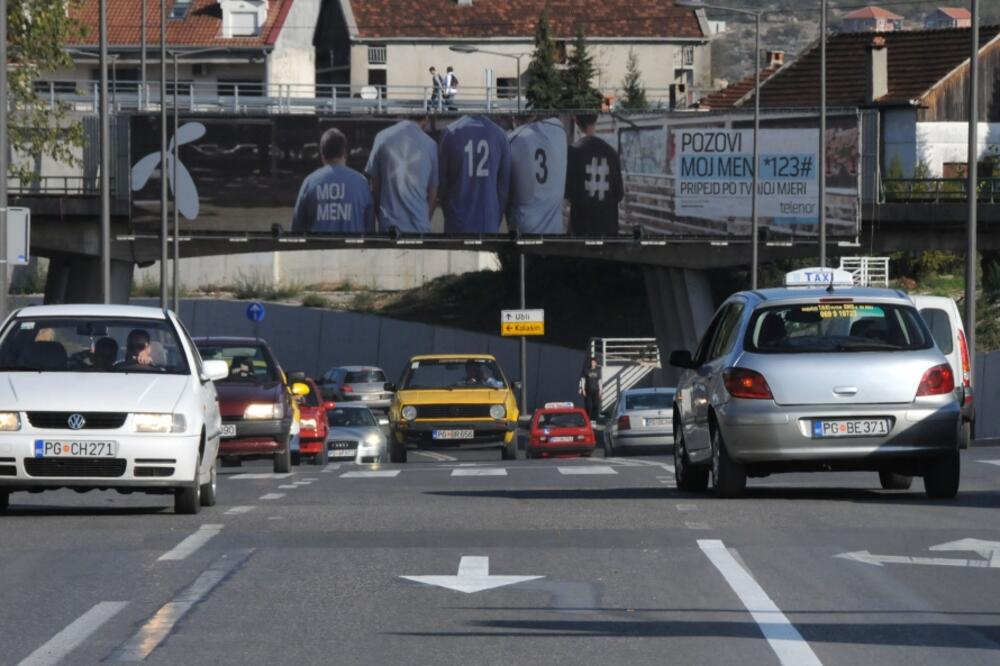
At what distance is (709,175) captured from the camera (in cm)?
6431

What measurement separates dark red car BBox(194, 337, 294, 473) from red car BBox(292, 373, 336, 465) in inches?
182

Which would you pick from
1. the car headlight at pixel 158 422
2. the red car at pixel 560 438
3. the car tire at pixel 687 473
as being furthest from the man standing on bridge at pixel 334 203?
the car headlight at pixel 158 422

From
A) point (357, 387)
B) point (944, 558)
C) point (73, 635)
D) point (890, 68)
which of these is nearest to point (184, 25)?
point (890, 68)

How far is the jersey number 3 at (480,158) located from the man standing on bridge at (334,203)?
323 cm

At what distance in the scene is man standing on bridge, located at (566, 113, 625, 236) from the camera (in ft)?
212

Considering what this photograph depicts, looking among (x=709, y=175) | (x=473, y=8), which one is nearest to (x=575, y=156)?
(x=709, y=175)

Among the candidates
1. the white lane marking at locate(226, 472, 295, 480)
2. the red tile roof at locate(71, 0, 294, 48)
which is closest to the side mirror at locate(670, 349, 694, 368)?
the white lane marking at locate(226, 472, 295, 480)

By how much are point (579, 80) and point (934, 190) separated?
113ft

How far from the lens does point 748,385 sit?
15.4 meters

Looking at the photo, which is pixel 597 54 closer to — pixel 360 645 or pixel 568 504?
pixel 568 504

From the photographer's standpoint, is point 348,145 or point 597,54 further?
point 597,54

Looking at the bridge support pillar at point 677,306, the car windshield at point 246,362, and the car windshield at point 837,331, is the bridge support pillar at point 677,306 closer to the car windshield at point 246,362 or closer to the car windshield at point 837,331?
the car windshield at point 246,362

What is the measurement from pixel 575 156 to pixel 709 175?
13.6 ft

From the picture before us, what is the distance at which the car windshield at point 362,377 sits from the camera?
197 ft
